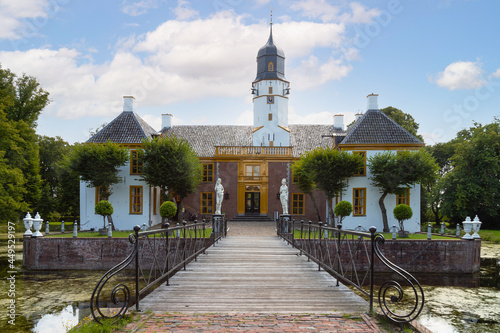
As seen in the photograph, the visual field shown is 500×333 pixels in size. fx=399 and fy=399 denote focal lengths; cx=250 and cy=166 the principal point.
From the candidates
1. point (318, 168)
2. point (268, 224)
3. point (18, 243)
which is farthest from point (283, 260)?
point (18, 243)

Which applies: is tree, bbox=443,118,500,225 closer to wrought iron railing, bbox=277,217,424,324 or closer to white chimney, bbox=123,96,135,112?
wrought iron railing, bbox=277,217,424,324

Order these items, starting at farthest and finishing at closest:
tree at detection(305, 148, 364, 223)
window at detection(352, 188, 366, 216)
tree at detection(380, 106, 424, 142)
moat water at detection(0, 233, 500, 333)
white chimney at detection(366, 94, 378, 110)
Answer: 1. tree at detection(380, 106, 424, 142)
2. white chimney at detection(366, 94, 378, 110)
3. window at detection(352, 188, 366, 216)
4. tree at detection(305, 148, 364, 223)
5. moat water at detection(0, 233, 500, 333)

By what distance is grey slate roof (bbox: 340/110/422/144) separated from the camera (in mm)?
25234

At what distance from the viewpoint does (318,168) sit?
2367 centimetres

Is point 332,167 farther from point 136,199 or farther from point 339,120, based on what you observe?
point 136,199

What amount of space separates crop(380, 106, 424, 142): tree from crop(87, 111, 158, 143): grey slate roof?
2219 centimetres

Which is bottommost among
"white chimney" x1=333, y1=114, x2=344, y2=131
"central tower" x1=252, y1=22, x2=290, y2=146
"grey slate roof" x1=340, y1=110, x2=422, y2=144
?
"grey slate roof" x1=340, y1=110, x2=422, y2=144

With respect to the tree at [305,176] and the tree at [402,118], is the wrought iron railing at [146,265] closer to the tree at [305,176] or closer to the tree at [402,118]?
the tree at [305,176]

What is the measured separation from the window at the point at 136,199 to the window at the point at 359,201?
13712mm

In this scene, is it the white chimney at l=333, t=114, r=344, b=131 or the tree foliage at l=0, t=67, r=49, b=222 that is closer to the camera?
the tree foliage at l=0, t=67, r=49, b=222

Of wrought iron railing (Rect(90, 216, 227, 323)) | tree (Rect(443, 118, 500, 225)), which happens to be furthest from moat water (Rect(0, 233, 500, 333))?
tree (Rect(443, 118, 500, 225))

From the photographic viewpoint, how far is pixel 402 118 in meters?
36.8

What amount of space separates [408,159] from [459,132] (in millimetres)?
20264

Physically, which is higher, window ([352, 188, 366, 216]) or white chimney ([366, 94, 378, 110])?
white chimney ([366, 94, 378, 110])
